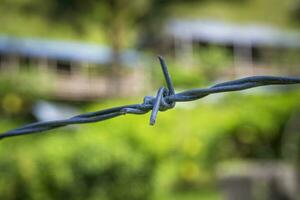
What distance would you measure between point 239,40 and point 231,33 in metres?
0.71

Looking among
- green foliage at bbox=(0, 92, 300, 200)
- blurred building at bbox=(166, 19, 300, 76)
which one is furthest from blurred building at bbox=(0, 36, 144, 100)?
green foliage at bbox=(0, 92, 300, 200)

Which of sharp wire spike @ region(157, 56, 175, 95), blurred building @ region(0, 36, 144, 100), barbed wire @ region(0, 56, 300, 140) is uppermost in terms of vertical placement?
blurred building @ region(0, 36, 144, 100)

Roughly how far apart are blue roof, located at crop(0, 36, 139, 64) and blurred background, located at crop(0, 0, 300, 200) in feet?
0.15

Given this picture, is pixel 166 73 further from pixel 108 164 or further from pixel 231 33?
pixel 231 33

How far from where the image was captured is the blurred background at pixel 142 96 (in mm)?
5762

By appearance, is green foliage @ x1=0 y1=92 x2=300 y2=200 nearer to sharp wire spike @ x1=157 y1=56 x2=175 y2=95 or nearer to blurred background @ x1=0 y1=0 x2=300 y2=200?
blurred background @ x1=0 y1=0 x2=300 y2=200

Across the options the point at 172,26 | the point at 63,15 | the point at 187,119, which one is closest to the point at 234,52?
the point at 172,26

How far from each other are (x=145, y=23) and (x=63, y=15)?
2617 mm

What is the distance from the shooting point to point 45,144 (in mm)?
5926

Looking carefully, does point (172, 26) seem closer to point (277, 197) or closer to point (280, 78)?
point (277, 197)

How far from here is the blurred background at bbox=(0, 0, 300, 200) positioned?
5.76 m

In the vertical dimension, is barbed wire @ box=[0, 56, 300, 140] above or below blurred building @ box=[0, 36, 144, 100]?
below

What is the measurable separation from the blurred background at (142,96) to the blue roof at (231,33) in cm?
4

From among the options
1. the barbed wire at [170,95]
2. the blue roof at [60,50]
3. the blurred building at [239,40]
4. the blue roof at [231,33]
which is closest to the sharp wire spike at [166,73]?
the barbed wire at [170,95]
